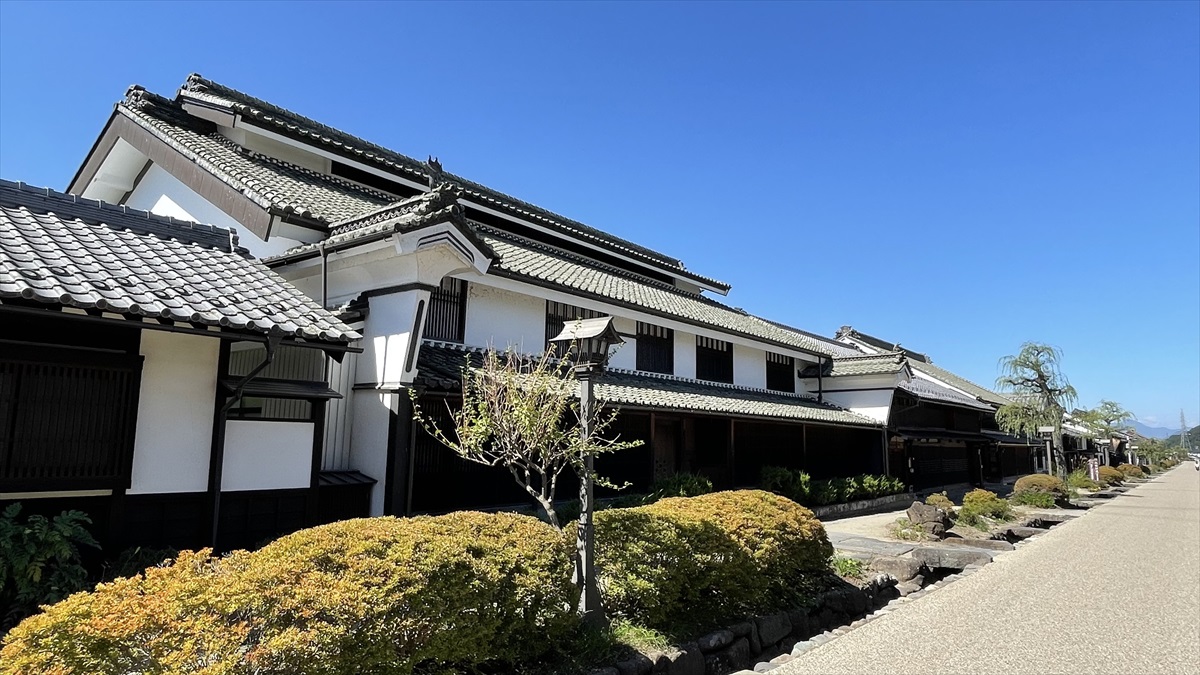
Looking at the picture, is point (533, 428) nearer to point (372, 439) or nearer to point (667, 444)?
point (372, 439)

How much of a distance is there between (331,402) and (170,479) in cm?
308

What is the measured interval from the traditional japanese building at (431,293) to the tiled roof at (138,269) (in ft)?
5.12

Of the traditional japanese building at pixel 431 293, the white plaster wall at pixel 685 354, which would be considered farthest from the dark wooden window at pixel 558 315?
the white plaster wall at pixel 685 354

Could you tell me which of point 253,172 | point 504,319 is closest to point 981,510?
point 504,319

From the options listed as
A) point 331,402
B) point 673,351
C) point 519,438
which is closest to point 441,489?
point 331,402

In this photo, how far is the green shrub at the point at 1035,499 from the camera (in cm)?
2314

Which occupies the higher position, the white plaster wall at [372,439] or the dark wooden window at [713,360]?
the dark wooden window at [713,360]

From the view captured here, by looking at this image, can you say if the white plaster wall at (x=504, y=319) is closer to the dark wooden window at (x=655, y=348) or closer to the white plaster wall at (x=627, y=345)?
the white plaster wall at (x=627, y=345)

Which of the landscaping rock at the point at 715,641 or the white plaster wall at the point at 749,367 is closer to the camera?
the landscaping rock at the point at 715,641

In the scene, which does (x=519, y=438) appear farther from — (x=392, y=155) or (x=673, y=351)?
(x=392, y=155)

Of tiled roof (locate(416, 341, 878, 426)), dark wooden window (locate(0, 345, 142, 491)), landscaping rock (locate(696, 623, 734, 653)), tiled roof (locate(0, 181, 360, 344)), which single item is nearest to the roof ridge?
tiled roof (locate(0, 181, 360, 344))

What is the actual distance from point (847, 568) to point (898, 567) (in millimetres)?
1883

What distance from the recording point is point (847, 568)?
10.6 metres

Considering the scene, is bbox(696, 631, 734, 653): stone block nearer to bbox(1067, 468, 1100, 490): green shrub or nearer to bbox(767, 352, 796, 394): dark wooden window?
bbox(767, 352, 796, 394): dark wooden window
